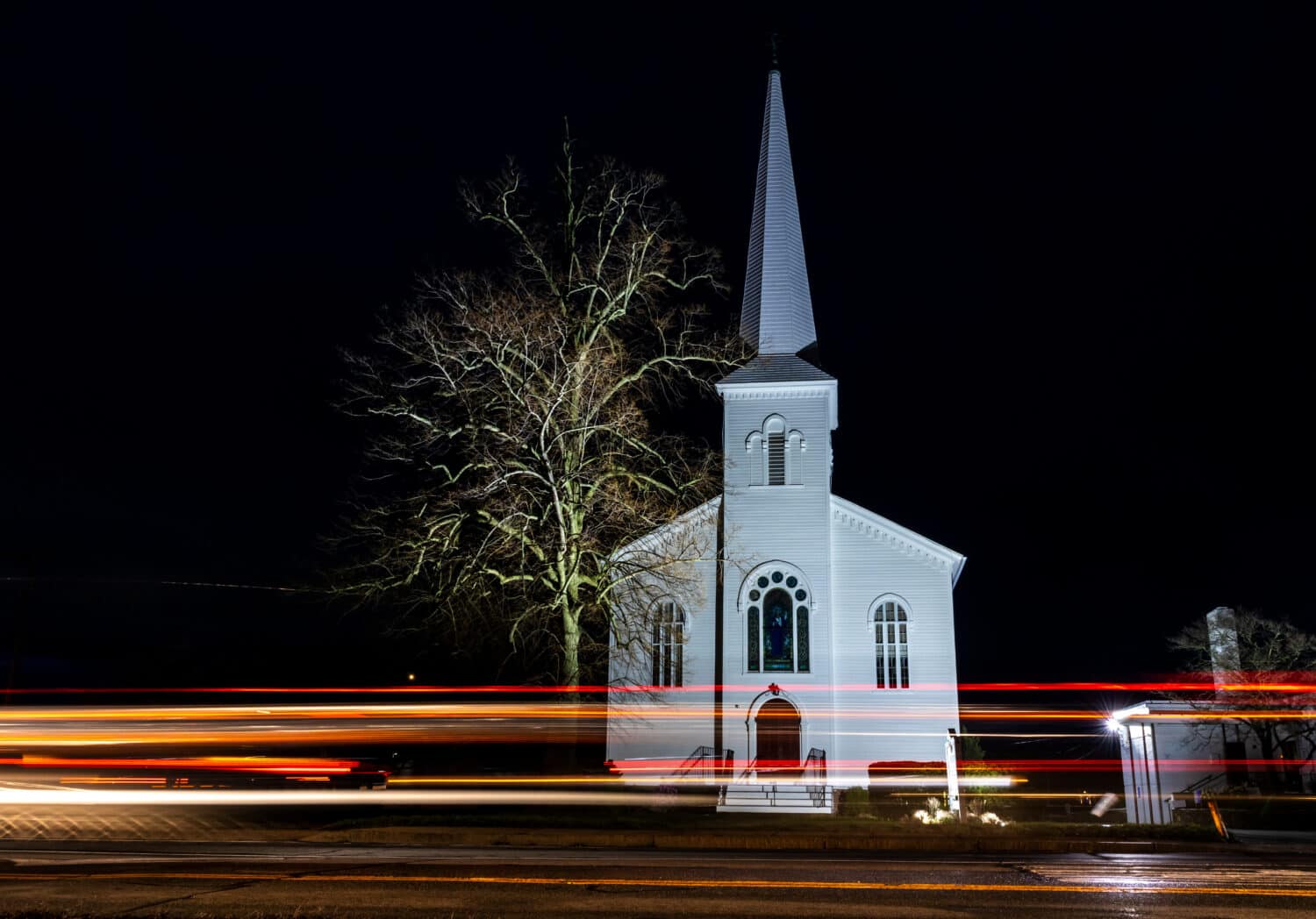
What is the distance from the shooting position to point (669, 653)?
2862 centimetres

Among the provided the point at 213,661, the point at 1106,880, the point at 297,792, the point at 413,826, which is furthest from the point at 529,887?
the point at 213,661

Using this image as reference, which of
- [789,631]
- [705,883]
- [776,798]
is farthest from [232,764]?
[705,883]

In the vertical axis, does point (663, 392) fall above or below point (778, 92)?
below

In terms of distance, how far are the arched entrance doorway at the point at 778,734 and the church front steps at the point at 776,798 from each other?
2.12 metres

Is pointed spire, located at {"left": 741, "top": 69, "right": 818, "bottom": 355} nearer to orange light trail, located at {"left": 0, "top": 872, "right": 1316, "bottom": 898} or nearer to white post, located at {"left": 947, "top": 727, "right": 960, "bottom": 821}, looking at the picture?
white post, located at {"left": 947, "top": 727, "right": 960, "bottom": 821}

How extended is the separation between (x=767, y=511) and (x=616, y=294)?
32.0 ft

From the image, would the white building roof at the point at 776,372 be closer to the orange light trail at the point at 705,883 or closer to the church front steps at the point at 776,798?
the church front steps at the point at 776,798

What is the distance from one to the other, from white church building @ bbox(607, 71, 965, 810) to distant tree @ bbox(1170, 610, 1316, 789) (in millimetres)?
8177

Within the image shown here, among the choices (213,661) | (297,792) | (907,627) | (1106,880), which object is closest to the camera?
(1106,880)

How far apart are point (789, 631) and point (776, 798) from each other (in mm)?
5511

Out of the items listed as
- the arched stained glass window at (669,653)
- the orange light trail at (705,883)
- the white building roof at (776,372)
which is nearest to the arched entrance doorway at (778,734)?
the arched stained glass window at (669,653)

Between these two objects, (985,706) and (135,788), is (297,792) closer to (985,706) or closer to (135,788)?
(135,788)

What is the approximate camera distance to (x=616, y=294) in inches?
861

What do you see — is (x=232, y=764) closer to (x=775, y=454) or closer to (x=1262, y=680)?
(x=775, y=454)
